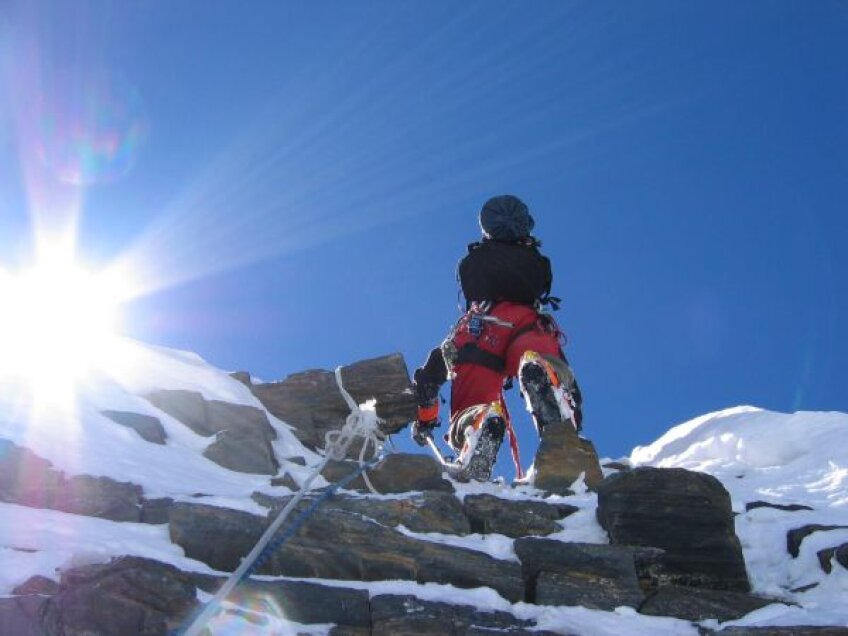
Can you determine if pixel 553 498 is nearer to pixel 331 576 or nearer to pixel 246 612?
pixel 331 576

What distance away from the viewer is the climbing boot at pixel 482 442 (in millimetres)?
8223

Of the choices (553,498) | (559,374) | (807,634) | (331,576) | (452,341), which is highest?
(452,341)

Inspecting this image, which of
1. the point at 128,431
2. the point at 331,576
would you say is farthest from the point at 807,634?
the point at 128,431

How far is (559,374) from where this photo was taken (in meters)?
8.68

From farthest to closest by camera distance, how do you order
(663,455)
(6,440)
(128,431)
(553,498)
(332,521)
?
(663,455)
(128,431)
(553,498)
(6,440)
(332,521)

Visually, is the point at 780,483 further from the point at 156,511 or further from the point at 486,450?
the point at 156,511

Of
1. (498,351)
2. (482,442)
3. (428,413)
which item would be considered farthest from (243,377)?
(482,442)

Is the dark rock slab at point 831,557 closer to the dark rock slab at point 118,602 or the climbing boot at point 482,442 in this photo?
the climbing boot at point 482,442

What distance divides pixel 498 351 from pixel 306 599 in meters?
5.07

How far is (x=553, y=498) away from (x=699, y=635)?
2539 mm

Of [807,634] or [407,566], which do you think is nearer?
[807,634]

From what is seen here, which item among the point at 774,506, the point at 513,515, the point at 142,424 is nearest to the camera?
the point at 513,515

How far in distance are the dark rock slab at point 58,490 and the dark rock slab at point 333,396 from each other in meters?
5.90

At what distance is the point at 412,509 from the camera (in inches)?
243
